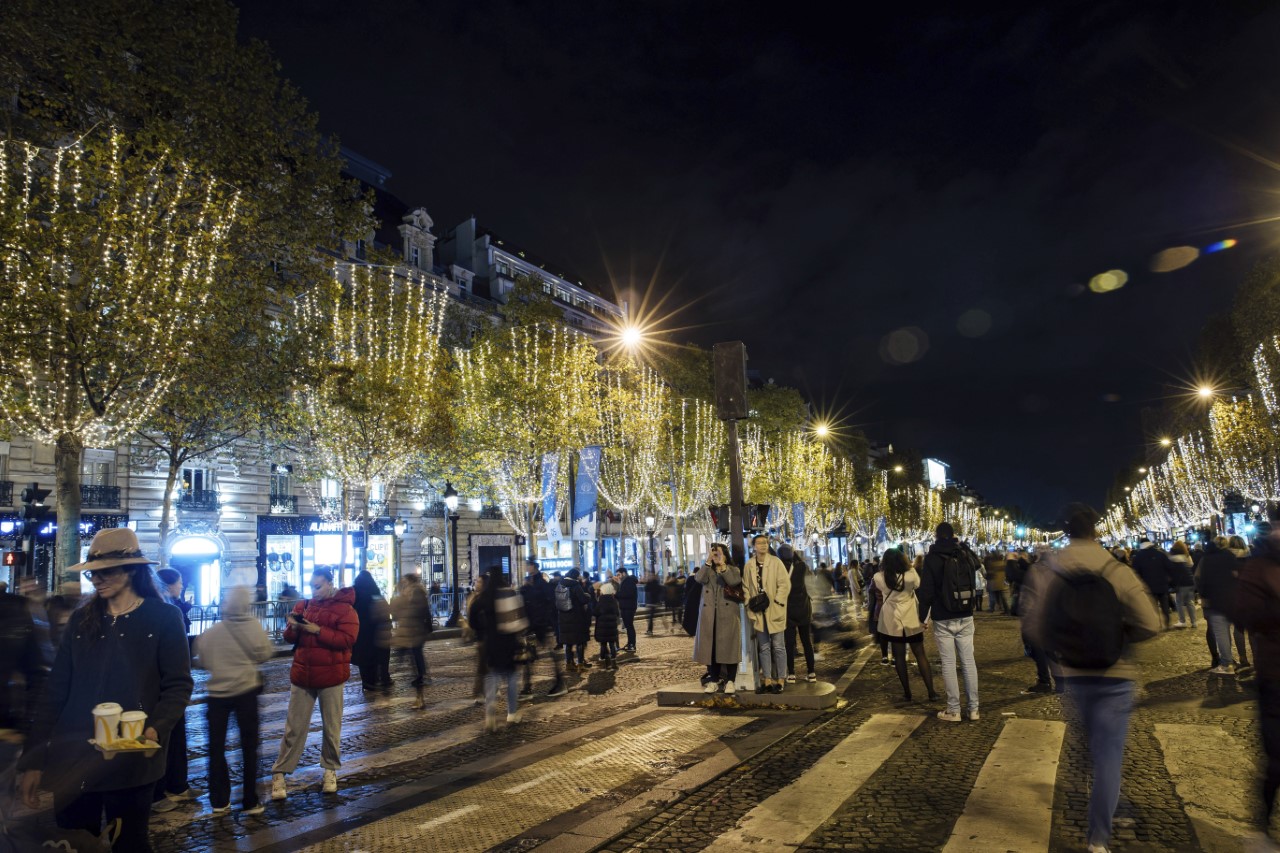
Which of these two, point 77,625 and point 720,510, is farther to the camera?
point 720,510

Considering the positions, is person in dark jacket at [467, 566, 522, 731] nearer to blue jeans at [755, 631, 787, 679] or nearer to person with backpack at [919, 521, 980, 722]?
Result: blue jeans at [755, 631, 787, 679]

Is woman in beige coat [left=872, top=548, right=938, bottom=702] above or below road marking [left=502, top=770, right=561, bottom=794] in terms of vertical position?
above

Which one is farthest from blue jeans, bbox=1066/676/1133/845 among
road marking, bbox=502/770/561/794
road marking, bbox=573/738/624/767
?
road marking, bbox=573/738/624/767

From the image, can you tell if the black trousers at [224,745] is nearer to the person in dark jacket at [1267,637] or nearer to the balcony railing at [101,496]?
the person in dark jacket at [1267,637]

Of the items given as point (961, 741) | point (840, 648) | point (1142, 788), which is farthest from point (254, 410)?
point (1142, 788)

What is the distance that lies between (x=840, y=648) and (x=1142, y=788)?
38.0 feet

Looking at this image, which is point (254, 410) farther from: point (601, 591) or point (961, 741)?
point (961, 741)

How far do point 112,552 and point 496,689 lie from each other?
20.6 feet

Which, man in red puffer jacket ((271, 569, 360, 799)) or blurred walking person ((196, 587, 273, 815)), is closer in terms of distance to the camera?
blurred walking person ((196, 587, 273, 815))

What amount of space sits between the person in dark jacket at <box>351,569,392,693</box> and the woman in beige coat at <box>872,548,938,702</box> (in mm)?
6945

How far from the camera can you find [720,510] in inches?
436

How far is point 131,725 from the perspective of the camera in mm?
3455

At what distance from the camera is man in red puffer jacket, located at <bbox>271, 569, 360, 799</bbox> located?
697 cm

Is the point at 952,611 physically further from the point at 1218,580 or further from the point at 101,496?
the point at 101,496
